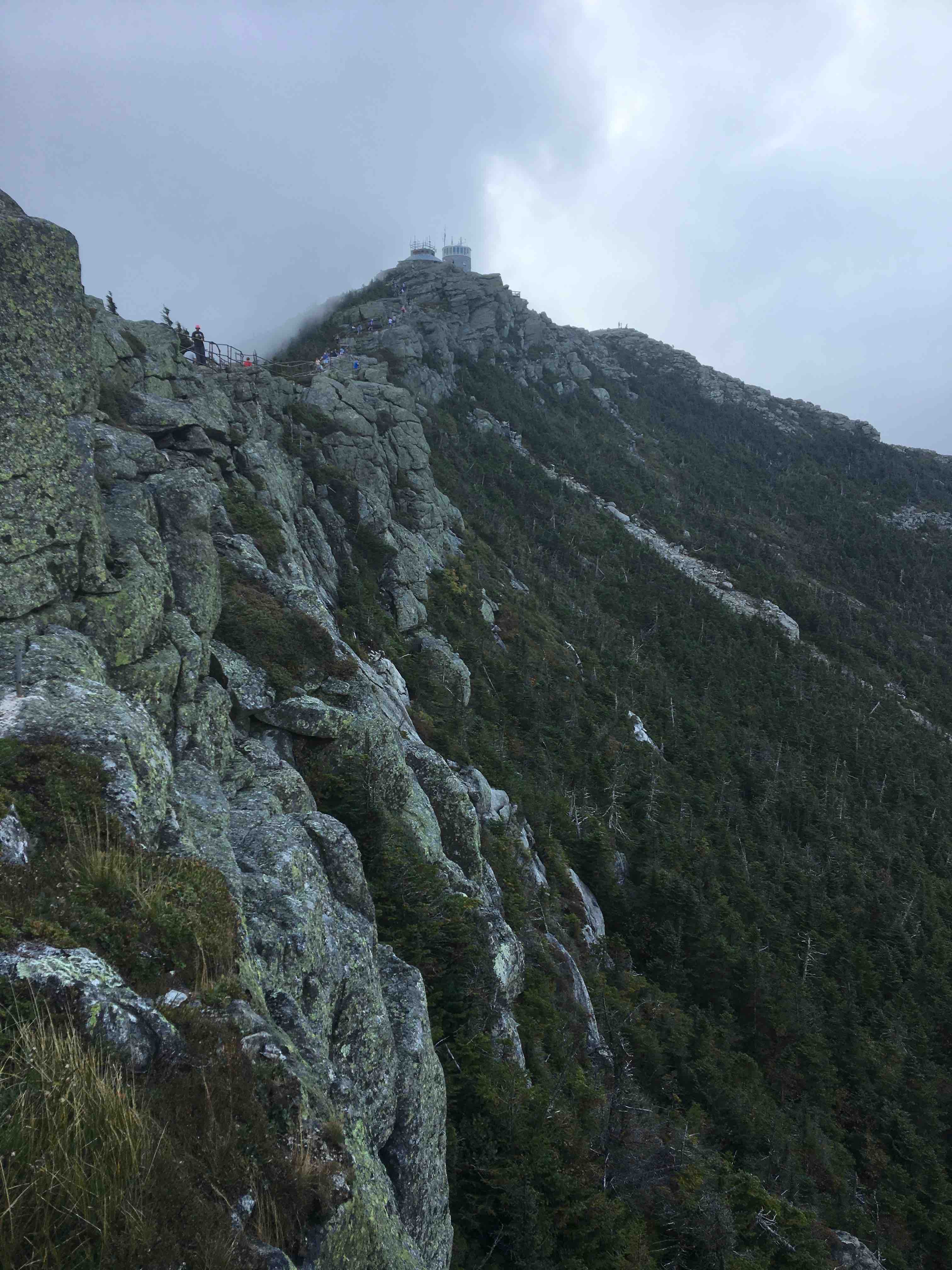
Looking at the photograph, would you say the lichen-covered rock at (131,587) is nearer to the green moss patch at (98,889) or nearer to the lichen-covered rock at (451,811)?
the green moss patch at (98,889)

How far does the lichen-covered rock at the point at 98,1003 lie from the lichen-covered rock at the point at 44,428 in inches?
260

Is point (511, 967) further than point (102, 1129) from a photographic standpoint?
Yes

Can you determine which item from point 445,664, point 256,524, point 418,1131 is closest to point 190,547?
point 256,524

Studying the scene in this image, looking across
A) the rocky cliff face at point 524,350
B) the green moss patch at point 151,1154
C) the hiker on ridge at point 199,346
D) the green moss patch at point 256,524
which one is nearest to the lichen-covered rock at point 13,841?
the green moss patch at point 151,1154

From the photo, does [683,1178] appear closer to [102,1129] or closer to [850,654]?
[102,1129]

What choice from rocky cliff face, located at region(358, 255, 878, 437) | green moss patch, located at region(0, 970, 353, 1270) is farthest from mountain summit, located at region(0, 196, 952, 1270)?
rocky cliff face, located at region(358, 255, 878, 437)

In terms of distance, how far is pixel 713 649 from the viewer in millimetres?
69750

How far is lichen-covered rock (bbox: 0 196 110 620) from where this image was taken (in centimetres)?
932

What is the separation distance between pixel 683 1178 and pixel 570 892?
Answer: 14.3m

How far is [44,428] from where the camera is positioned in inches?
393

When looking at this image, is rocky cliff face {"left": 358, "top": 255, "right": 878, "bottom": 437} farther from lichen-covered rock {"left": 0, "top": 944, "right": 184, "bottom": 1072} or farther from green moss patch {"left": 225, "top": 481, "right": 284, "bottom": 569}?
lichen-covered rock {"left": 0, "top": 944, "right": 184, "bottom": 1072}

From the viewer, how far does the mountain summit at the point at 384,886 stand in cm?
394

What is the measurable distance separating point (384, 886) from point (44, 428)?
9.91m

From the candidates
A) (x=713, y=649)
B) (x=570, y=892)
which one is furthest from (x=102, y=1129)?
(x=713, y=649)
